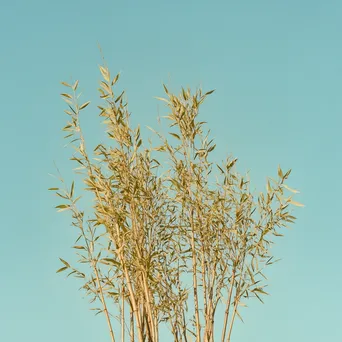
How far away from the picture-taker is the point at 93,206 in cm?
493

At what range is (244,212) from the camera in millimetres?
5043

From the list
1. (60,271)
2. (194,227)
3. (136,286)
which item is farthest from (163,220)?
(60,271)

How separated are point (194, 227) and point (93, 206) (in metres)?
0.84

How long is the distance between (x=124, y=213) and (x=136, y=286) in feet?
1.94

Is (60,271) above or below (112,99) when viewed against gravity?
below

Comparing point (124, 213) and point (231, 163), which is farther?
point (231, 163)

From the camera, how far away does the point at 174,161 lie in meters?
5.17

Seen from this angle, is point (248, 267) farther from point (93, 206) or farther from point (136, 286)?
point (93, 206)

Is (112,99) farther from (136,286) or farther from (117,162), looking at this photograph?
(136,286)

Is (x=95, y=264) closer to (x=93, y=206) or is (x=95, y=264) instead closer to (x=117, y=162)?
(x=93, y=206)

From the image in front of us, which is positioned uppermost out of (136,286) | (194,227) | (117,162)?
(117,162)

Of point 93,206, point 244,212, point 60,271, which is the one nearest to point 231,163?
point 244,212

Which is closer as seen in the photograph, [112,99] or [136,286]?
[136,286]

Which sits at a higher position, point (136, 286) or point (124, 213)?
point (124, 213)
